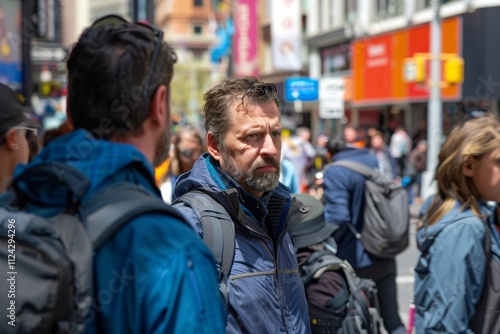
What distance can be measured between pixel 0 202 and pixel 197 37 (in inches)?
4548

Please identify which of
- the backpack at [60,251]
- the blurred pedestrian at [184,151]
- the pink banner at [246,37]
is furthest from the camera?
the pink banner at [246,37]

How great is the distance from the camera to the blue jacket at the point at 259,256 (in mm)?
2719

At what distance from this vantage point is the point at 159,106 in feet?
5.99

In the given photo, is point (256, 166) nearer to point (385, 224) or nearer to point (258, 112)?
point (258, 112)

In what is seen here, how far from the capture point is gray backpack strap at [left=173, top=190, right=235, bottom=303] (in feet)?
8.84

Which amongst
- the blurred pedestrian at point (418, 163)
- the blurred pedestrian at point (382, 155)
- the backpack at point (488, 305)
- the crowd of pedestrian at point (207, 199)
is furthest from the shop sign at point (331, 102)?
the backpack at point (488, 305)

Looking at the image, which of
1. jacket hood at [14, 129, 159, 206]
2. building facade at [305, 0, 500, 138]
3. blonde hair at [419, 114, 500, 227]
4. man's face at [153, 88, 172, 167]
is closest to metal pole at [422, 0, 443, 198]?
building facade at [305, 0, 500, 138]

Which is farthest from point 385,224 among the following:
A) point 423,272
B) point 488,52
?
point 488,52


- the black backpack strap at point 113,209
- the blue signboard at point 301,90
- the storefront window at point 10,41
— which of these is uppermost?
the storefront window at point 10,41

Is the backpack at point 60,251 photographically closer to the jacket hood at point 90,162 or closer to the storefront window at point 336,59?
the jacket hood at point 90,162

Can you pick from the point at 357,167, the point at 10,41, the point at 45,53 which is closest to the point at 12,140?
the point at 357,167

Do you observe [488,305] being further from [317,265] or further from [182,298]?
[182,298]

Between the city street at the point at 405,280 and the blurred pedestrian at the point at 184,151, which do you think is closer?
the blurred pedestrian at the point at 184,151

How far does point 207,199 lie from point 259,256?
0.92 feet
